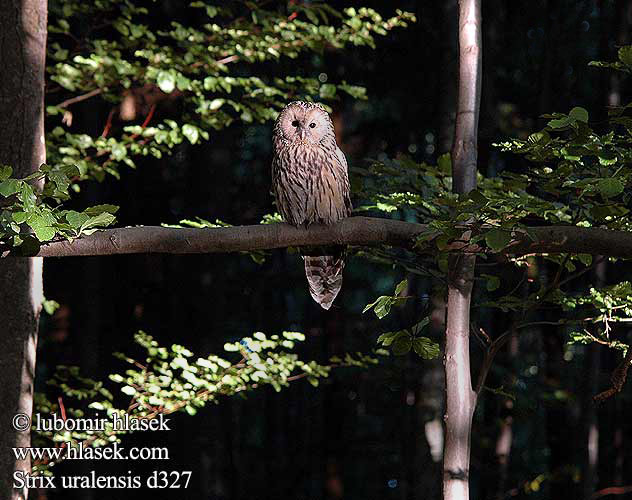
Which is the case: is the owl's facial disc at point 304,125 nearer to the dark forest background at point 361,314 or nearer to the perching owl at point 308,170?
the perching owl at point 308,170

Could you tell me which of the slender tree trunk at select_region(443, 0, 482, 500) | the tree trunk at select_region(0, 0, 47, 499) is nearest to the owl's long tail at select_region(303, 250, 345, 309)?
the slender tree trunk at select_region(443, 0, 482, 500)

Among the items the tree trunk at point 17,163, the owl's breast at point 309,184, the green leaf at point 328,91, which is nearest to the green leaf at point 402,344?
the owl's breast at point 309,184

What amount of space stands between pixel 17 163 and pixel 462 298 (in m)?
1.68

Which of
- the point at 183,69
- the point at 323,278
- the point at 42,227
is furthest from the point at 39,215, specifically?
the point at 183,69

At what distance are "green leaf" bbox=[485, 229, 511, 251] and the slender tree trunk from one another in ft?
2.19

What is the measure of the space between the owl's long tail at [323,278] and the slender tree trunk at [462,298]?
820 millimetres

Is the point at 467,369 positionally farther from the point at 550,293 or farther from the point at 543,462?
the point at 543,462

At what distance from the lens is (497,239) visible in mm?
2111

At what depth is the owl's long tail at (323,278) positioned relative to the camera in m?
3.63

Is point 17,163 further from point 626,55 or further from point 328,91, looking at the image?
point 626,55

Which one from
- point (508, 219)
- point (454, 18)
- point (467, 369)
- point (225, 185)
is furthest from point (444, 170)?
point (225, 185)

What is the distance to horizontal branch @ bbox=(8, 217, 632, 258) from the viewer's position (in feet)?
7.45

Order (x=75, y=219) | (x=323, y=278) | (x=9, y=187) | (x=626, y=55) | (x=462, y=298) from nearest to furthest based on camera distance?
(x=9, y=187) → (x=75, y=219) → (x=626, y=55) → (x=462, y=298) → (x=323, y=278)

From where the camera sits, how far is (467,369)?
289 centimetres
